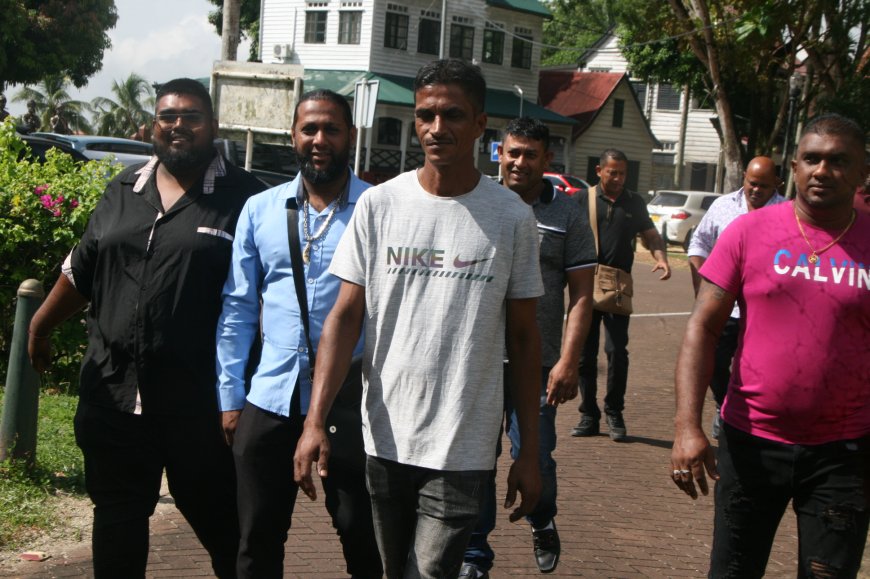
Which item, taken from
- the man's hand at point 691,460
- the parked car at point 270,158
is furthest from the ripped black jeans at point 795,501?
the parked car at point 270,158

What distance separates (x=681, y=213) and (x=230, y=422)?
94.4 feet

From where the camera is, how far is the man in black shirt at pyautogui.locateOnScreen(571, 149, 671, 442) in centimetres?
802

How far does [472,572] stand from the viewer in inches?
188

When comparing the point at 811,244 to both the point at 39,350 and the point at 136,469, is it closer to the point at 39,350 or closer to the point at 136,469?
the point at 136,469

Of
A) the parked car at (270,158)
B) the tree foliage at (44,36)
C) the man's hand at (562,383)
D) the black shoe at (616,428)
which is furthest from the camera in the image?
the tree foliage at (44,36)

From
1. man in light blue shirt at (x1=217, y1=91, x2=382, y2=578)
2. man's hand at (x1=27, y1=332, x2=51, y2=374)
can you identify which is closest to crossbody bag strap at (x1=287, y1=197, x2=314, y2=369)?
man in light blue shirt at (x1=217, y1=91, x2=382, y2=578)

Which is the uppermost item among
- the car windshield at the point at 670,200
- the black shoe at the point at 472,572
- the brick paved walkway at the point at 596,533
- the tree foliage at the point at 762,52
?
the tree foliage at the point at 762,52

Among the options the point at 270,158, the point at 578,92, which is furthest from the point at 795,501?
the point at 578,92

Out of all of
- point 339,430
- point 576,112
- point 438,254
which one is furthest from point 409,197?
point 576,112

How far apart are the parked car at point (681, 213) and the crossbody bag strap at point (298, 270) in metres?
27.8

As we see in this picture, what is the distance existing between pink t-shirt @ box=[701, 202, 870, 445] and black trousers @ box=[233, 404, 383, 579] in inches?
54.6

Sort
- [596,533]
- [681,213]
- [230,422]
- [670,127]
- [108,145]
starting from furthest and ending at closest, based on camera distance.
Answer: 1. [670,127]
2. [681,213]
3. [108,145]
4. [596,533]
5. [230,422]

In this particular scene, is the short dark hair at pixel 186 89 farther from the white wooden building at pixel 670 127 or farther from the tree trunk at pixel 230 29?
the white wooden building at pixel 670 127

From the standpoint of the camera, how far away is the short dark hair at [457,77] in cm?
341
